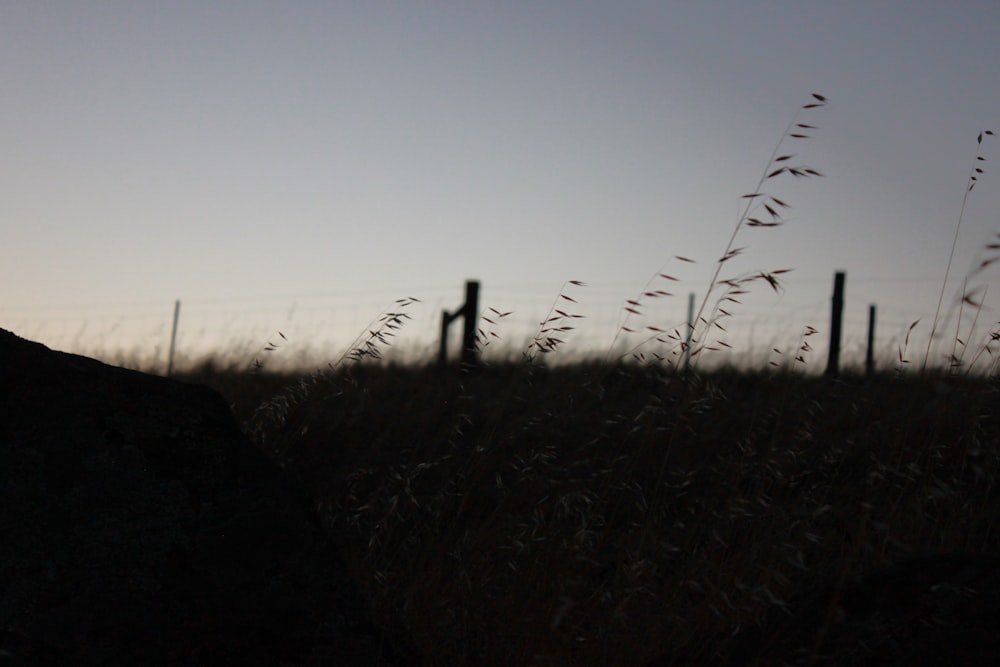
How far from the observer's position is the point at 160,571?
210cm

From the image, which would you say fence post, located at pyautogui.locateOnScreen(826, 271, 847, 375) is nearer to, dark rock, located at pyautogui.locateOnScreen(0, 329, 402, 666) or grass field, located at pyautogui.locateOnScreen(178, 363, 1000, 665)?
grass field, located at pyautogui.locateOnScreen(178, 363, 1000, 665)

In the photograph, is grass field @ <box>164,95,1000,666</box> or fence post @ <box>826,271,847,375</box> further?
fence post @ <box>826,271,847,375</box>

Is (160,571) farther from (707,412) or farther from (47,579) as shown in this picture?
(707,412)

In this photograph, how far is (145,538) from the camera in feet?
7.02

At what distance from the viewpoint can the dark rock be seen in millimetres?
2008

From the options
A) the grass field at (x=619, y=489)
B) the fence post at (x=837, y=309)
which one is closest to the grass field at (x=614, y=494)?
the grass field at (x=619, y=489)

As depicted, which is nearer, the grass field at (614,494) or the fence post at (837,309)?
the grass field at (614,494)

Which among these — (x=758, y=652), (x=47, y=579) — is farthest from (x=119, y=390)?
(x=758, y=652)

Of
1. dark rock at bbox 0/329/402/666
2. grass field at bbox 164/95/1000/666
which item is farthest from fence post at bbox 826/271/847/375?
dark rock at bbox 0/329/402/666

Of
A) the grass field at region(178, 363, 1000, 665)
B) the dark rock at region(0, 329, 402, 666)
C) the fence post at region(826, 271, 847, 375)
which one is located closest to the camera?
the dark rock at region(0, 329, 402, 666)

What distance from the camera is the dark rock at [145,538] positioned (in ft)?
6.59

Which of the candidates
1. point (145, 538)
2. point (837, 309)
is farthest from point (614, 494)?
point (837, 309)

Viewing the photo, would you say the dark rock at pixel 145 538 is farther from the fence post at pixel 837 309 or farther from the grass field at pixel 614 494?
the fence post at pixel 837 309

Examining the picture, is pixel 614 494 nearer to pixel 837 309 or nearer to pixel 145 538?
pixel 145 538
